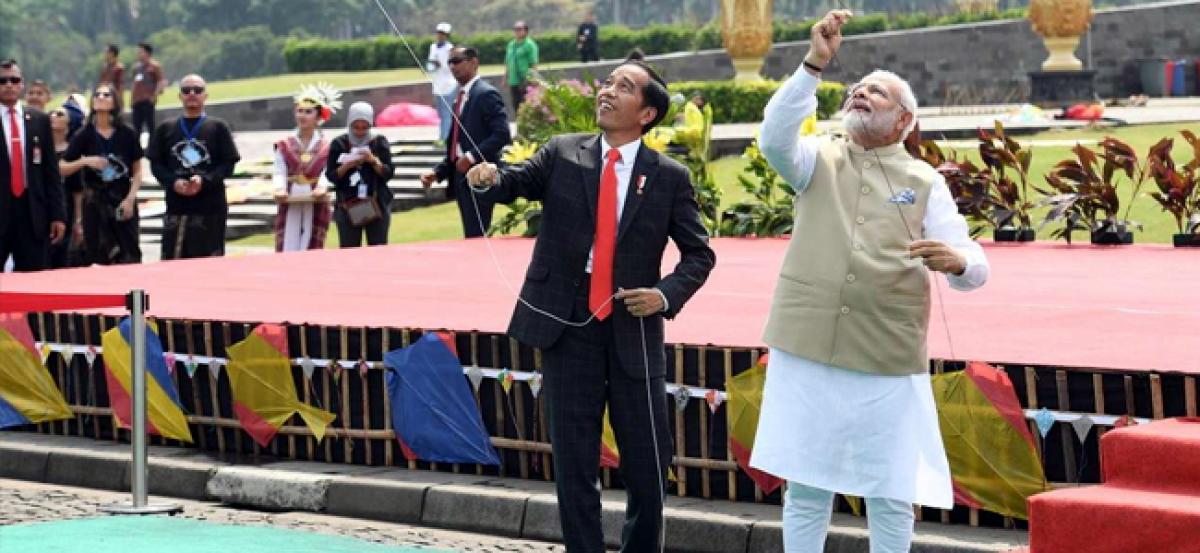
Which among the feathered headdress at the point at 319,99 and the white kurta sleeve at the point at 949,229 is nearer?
the white kurta sleeve at the point at 949,229

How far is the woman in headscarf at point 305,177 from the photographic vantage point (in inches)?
695

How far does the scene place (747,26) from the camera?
37375 mm

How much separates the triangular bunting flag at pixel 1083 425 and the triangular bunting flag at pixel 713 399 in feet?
5.19

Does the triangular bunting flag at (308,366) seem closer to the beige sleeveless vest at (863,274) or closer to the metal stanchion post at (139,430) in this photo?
the metal stanchion post at (139,430)

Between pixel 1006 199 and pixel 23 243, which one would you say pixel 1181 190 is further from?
pixel 23 243

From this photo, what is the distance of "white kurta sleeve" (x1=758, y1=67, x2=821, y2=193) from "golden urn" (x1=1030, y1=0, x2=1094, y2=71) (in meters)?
28.4

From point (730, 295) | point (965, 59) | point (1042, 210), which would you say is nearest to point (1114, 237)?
point (1042, 210)

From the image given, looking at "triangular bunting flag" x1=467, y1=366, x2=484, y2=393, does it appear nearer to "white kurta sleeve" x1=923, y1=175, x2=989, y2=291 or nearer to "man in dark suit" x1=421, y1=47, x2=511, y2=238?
"white kurta sleeve" x1=923, y1=175, x2=989, y2=291

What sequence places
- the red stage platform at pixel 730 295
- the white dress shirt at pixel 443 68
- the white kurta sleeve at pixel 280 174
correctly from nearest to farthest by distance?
the red stage platform at pixel 730 295 < the white kurta sleeve at pixel 280 174 < the white dress shirt at pixel 443 68

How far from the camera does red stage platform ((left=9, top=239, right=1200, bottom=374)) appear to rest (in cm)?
1048

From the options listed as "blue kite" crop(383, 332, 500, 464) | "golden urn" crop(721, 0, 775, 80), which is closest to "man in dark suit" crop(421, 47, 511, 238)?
"blue kite" crop(383, 332, 500, 464)

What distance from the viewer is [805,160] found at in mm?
7762

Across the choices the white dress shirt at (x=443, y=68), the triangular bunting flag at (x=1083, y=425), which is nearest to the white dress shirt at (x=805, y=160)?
the triangular bunting flag at (x=1083, y=425)

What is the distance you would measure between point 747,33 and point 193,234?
20.7 m
